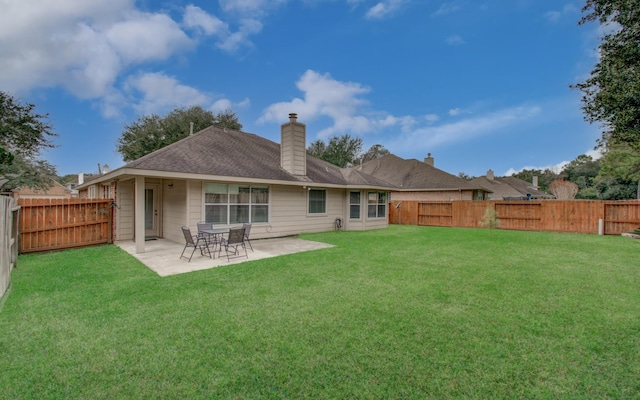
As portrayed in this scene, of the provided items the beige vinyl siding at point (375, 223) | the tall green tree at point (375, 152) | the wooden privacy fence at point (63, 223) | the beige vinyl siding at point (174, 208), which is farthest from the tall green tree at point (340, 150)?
the wooden privacy fence at point (63, 223)

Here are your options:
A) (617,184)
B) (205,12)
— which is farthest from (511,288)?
(617,184)

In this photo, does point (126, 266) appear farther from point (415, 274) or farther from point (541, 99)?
point (541, 99)

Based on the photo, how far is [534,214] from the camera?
46.2ft

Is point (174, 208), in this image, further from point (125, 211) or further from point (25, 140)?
point (25, 140)

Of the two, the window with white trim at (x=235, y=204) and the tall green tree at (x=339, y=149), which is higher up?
the tall green tree at (x=339, y=149)

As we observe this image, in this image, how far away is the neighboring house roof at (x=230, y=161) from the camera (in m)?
8.55

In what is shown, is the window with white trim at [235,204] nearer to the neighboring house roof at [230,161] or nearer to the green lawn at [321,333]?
the neighboring house roof at [230,161]

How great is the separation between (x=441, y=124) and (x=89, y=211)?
20.6 metres

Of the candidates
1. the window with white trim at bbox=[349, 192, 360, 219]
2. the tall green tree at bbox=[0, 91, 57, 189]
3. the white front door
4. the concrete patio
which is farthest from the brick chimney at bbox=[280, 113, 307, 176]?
the tall green tree at bbox=[0, 91, 57, 189]

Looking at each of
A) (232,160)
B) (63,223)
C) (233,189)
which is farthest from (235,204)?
(63,223)

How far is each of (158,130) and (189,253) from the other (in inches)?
824

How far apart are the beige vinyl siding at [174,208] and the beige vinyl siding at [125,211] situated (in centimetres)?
102

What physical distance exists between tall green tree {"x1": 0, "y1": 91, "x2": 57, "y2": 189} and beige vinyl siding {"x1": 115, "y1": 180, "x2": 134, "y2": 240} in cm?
708

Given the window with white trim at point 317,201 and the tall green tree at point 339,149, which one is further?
the tall green tree at point 339,149
